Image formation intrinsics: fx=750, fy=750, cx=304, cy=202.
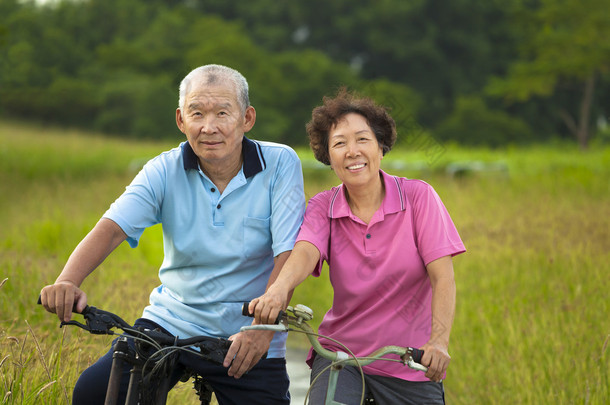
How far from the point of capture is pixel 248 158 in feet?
10.3

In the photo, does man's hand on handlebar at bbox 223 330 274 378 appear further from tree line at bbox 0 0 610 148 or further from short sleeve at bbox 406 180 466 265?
tree line at bbox 0 0 610 148

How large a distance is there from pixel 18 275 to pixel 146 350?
370 centimetres

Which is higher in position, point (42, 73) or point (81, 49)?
point (81, 49)

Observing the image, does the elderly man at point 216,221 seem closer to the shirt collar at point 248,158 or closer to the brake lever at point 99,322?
the shirt collar at point 248,158

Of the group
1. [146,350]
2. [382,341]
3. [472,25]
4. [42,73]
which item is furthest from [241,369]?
[472,25]

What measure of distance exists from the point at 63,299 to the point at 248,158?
38.2 inches

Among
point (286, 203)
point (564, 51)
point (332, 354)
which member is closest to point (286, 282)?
point (332, 354)

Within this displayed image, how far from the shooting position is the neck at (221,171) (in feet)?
10.2

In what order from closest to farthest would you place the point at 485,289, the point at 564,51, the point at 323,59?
1. the point at 485,289
2. the point at 564,51
3. the point at 323,59

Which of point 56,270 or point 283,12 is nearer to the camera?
point 56,270

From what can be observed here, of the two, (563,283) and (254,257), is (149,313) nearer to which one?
(254,257)

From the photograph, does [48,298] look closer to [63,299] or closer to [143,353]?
[63,299]

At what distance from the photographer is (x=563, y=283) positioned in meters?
6.23

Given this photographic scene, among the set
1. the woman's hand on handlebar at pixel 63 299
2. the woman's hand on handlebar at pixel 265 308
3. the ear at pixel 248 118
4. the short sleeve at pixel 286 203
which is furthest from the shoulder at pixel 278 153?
the woman's hand on handlebar at pixel 63 299
